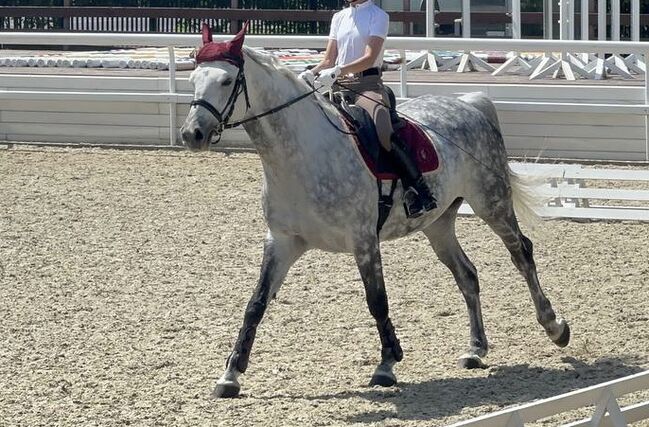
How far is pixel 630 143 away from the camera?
15609mm

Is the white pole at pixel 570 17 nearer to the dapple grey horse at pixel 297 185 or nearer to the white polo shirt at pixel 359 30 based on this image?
the white polo shirt at pixel 359 30

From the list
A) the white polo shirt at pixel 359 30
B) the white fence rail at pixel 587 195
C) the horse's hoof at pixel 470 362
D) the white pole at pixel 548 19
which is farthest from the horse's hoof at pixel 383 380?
the white pole at pixel 548 19

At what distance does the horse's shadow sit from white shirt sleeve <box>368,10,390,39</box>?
1947 millimetres

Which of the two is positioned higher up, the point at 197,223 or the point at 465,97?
the point at 465,97

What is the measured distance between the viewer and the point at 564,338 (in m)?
8.36

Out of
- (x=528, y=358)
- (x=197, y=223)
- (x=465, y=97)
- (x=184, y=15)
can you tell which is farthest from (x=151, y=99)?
(x=184, y=15)

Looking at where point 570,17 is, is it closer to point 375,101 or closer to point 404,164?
point 375,101

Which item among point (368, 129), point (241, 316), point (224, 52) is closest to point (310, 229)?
point (368, 129)

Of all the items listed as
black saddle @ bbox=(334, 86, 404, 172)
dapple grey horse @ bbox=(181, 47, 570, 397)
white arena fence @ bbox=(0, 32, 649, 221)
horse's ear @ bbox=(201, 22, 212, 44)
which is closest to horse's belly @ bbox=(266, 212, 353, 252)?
dapple grey horse @ bbox=(181, 47, 570, 397)

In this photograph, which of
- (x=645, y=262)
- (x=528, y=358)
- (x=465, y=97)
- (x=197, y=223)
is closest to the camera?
(x=528, y=358)

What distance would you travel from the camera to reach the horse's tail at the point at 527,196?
8930mm

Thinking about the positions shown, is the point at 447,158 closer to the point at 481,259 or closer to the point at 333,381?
the point at 333,381

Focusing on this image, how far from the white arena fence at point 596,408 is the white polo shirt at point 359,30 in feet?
8.68

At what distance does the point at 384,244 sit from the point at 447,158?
324cm
